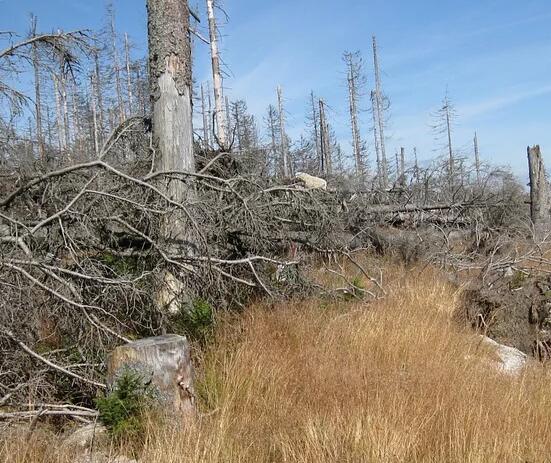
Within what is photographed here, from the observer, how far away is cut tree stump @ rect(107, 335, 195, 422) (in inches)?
151

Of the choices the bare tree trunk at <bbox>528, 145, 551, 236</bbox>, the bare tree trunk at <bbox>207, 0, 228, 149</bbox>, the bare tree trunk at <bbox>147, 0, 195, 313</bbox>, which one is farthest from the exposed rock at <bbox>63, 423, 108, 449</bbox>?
the bare tree trunk at <bbox>207, 0, 228, 149</bbox>

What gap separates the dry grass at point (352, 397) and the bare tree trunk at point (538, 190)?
837 cm


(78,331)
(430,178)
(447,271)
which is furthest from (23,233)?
(430,178)

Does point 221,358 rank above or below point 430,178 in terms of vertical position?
below

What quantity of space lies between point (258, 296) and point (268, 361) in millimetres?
1646

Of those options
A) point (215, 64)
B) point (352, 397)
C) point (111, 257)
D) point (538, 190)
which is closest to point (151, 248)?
point (111, 257)

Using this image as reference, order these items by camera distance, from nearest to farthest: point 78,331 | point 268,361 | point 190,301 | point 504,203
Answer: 1. point 268,361
2. point 78,331
3. point 190,301
4. point 504,203

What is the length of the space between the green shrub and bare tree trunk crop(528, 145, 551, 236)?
11.4 meters

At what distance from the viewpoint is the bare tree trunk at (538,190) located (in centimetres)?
1309

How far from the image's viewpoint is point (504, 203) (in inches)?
470

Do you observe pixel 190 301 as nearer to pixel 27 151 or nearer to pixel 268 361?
pixel 268 361

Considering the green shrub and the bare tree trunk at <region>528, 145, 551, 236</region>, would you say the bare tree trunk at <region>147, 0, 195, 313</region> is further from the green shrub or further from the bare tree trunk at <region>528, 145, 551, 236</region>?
the bare tree trunk at <region>528, 145, 551, 236</region>

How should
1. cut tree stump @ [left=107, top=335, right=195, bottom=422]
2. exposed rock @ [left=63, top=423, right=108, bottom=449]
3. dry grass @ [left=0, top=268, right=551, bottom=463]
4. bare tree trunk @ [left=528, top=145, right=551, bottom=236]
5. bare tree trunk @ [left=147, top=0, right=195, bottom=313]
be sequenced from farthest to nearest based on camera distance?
bare tree trunk @ [left=528, top=145, right=551, bottom=236], bare tree trunk @ [left=147, top=0, right=195, bottom=313], cut tree stump @ [left=107, top=335, right=195, bottom=422], exposed rock @ [left=63, top=423, right=108, bottom=449], dry grass @ [left=0, top=268, right=551, bottom=463]

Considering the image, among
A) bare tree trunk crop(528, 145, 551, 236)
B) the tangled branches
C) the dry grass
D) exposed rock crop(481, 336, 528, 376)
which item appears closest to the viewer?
the dry grass
